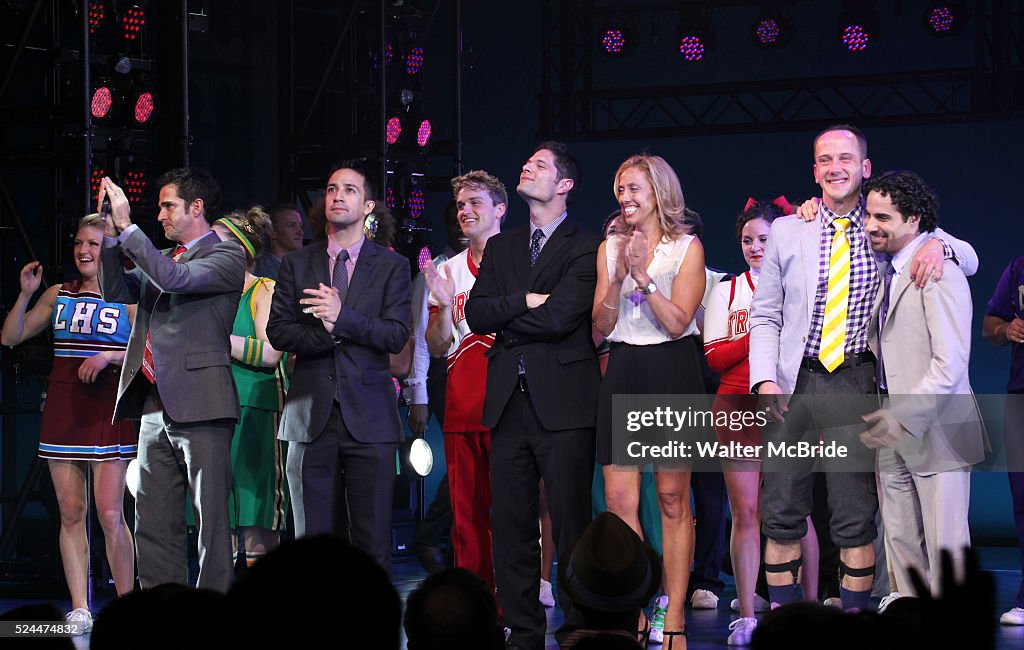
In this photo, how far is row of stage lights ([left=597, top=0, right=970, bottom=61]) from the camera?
9.14 metres

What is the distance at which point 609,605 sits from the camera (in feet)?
8.22

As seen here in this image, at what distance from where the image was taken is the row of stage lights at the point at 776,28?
30.0 feet

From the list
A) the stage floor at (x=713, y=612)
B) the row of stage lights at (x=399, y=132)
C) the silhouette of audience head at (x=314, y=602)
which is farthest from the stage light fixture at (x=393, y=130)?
the silhouette of audience head at (x=314, y=602)

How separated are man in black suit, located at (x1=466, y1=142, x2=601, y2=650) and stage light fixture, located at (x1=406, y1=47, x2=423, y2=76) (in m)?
4.06

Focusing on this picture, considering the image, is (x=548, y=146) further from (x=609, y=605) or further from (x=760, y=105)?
(x=760, y=105)

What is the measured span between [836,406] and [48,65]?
4.37 meters

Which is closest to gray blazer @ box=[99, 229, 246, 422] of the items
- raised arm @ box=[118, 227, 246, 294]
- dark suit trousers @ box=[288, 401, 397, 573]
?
raised arm @ box=[118, 227, 246, 294]

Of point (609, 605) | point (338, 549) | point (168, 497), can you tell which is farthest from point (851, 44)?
point (338, 549)

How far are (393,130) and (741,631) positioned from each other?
4440 mm

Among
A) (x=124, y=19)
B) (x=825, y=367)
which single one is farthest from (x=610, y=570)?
(x=124, y=19)

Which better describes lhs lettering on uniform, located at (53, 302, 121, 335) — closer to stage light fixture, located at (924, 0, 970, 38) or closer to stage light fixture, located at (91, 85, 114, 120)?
stage light fixture, located at (91, 85, 114, 120)

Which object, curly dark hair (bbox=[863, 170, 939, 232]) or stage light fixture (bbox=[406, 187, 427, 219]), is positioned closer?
curly dark hair (bbox=[863, 170, 939, 232])

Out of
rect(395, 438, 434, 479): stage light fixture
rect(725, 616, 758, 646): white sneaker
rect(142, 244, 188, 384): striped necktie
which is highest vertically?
rect(142, 244, 188, 384): striped necktie

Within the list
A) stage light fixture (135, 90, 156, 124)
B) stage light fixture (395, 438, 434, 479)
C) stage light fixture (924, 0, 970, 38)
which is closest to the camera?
stage light fixture (135, 90, 156, 124)
